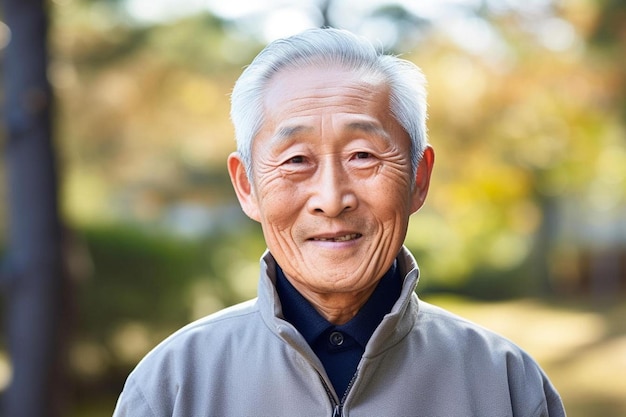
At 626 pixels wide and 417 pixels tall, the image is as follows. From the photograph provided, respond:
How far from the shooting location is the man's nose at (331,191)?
1.64 meters

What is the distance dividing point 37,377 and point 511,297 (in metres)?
12.7

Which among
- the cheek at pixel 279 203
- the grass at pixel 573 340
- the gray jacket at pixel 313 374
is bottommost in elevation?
the grass at pixel 573 340

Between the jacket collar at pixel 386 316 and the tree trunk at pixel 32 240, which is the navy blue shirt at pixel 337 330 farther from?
the tree trunk at pixel 32 240

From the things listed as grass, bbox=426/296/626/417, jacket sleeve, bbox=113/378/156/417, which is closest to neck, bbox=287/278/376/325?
jacket sleeve, bbox=113/378/156/417

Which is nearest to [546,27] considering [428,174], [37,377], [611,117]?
[611,117]

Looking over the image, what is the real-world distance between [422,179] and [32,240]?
13.9 feet

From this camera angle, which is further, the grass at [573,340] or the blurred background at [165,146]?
the grass at [573,340]

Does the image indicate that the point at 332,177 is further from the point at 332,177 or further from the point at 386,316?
the point at 386,316

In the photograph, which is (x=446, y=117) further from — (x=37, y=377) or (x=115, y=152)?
(x=37, y=377)

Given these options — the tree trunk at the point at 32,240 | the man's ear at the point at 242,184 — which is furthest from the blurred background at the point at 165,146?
the man's ear at the point at 242,184

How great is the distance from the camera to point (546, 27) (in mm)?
8805

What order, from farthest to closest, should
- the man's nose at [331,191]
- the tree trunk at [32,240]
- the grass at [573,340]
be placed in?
the grass at [573,340] < the tree trunk at [32,240] < the man's nose at [331,191]

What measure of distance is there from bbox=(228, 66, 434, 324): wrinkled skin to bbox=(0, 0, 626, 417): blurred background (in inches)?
162

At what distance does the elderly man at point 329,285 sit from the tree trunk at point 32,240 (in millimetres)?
4029
